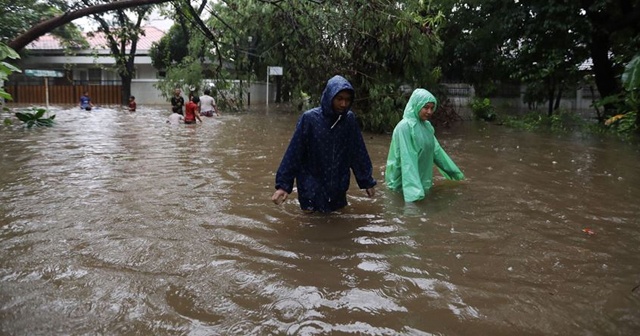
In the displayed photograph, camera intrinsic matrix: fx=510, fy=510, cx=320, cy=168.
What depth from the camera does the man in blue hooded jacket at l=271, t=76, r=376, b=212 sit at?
4492 millimetres

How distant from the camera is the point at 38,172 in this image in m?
7.00

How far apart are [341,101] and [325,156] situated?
0.53 m

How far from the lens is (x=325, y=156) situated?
4598 mm

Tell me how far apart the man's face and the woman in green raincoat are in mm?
1316

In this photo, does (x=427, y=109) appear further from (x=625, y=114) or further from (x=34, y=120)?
(x=34, y=120)

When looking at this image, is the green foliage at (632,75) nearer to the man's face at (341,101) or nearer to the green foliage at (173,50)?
the man's face at (341,101)

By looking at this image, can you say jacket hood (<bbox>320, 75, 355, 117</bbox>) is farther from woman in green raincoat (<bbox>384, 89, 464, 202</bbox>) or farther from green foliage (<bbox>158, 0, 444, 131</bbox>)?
green foliage (<bbox>158, 0, 444, 131</bbox>)

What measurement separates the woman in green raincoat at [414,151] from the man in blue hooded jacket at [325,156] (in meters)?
0.70

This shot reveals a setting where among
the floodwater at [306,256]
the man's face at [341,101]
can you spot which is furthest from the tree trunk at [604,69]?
the man's face at [341,101]

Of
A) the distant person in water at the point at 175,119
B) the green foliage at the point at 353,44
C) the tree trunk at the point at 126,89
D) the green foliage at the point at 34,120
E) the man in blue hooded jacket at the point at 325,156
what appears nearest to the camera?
the man in blue hooded jacket at the point at 325,156

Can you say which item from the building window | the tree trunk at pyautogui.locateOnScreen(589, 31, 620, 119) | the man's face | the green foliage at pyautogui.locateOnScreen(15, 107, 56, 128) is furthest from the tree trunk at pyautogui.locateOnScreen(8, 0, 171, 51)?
the building window

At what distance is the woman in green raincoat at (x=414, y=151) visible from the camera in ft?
17.6

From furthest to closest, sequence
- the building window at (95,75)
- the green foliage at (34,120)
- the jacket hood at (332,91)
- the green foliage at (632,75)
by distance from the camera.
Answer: the building window at (95,75), the green foliage at (34,120), the jacket hood at (332,91), the green foliage at (632,75)

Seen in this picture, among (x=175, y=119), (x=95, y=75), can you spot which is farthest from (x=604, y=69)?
(x=95, y=75)
